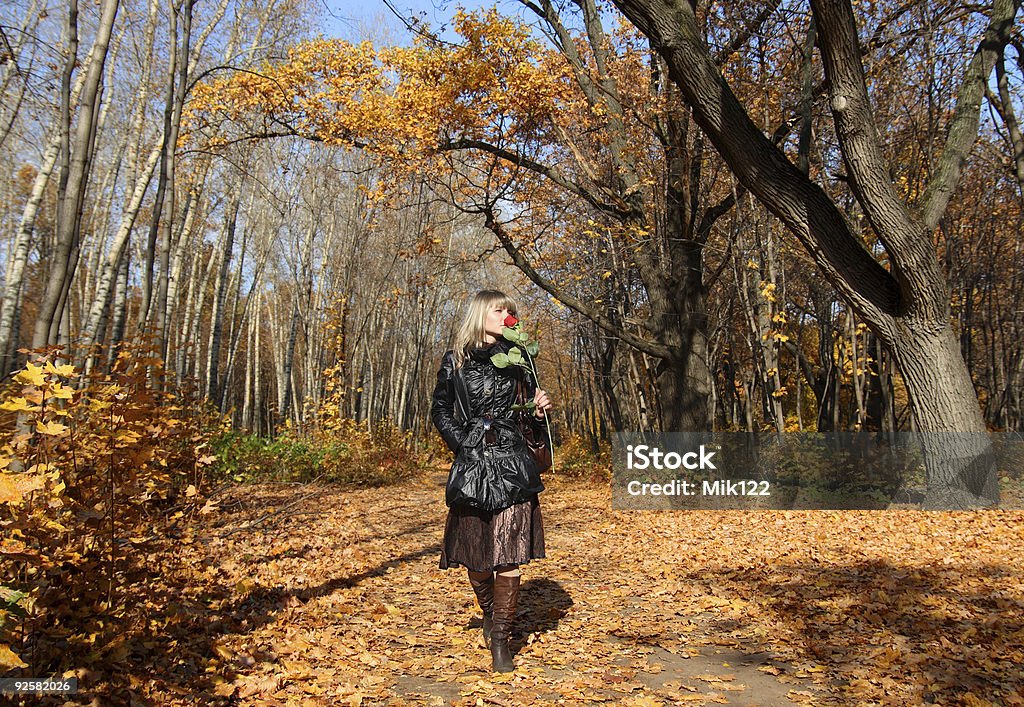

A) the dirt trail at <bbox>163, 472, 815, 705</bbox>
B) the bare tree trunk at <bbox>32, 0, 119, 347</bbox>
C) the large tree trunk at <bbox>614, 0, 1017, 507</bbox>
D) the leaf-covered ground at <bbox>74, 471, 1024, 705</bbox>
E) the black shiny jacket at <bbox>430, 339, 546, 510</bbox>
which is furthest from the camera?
the large tree trunk at <bbox>614, 0, 1017, 507</bbox>

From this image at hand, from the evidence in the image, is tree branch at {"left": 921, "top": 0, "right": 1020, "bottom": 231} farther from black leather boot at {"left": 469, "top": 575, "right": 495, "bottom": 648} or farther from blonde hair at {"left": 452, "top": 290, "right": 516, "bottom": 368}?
black leather boot at {"left": 469, "top": 575, "right": 495, "bottom": 648}

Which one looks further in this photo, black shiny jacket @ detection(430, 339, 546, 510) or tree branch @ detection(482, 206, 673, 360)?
tree branch @ detection(482, 206, 673, 360)

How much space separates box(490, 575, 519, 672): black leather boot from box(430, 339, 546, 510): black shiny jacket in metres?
0.44

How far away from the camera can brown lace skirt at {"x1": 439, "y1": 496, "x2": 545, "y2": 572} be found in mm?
3582

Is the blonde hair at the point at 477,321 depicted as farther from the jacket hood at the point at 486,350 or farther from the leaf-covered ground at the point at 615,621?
the leaf-covered ground at the point at 615,621

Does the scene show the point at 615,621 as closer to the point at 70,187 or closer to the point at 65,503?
the point at 65,503

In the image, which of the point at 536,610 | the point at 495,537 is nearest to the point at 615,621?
the point at 536,610

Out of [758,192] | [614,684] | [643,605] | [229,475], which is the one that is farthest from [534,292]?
[614,684]

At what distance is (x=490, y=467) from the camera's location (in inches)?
142

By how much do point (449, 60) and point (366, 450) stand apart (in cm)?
682

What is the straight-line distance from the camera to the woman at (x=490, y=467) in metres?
3.58

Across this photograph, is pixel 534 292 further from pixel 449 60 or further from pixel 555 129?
pixel 449 60

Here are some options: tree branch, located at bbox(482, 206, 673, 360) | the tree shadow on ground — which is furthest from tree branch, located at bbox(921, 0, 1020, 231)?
the tree shadow on ground

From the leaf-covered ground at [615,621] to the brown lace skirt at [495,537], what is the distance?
0.59 metres
